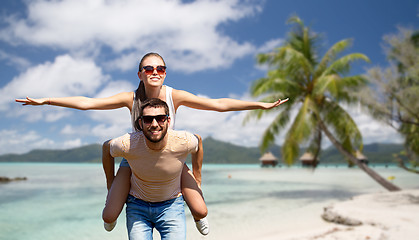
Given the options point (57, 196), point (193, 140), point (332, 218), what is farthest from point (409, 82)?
point (57, 196)

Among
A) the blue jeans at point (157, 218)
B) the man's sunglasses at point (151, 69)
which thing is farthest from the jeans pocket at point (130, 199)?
the man's sunglasses at point (151, 69)

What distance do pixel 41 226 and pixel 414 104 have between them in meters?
15.1

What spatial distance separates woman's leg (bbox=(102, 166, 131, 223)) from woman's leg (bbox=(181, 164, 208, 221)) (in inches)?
17.3

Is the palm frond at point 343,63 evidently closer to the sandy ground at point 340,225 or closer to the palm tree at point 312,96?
the palm tree at point 312,96

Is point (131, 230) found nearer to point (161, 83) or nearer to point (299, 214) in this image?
point (161, 83)

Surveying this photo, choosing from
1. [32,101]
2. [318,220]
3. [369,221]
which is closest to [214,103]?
[32,101]

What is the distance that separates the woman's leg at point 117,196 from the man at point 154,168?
6 cm

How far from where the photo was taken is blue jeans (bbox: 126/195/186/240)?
95.6 inches

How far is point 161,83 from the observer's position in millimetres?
2580

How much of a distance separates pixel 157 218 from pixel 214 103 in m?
1.00

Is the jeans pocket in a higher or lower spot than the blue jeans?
higher

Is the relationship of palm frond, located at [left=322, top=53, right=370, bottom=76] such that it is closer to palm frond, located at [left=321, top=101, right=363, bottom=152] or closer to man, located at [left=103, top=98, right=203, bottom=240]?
palm frond, located at [left=321, top=101, right=363, bottom=152]

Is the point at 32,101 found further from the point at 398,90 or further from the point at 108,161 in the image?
the point at 398,90

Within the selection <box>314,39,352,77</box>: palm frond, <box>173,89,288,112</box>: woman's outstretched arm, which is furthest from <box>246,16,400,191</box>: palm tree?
<box>173,89,288,112</box>: woman's outstretched arm
